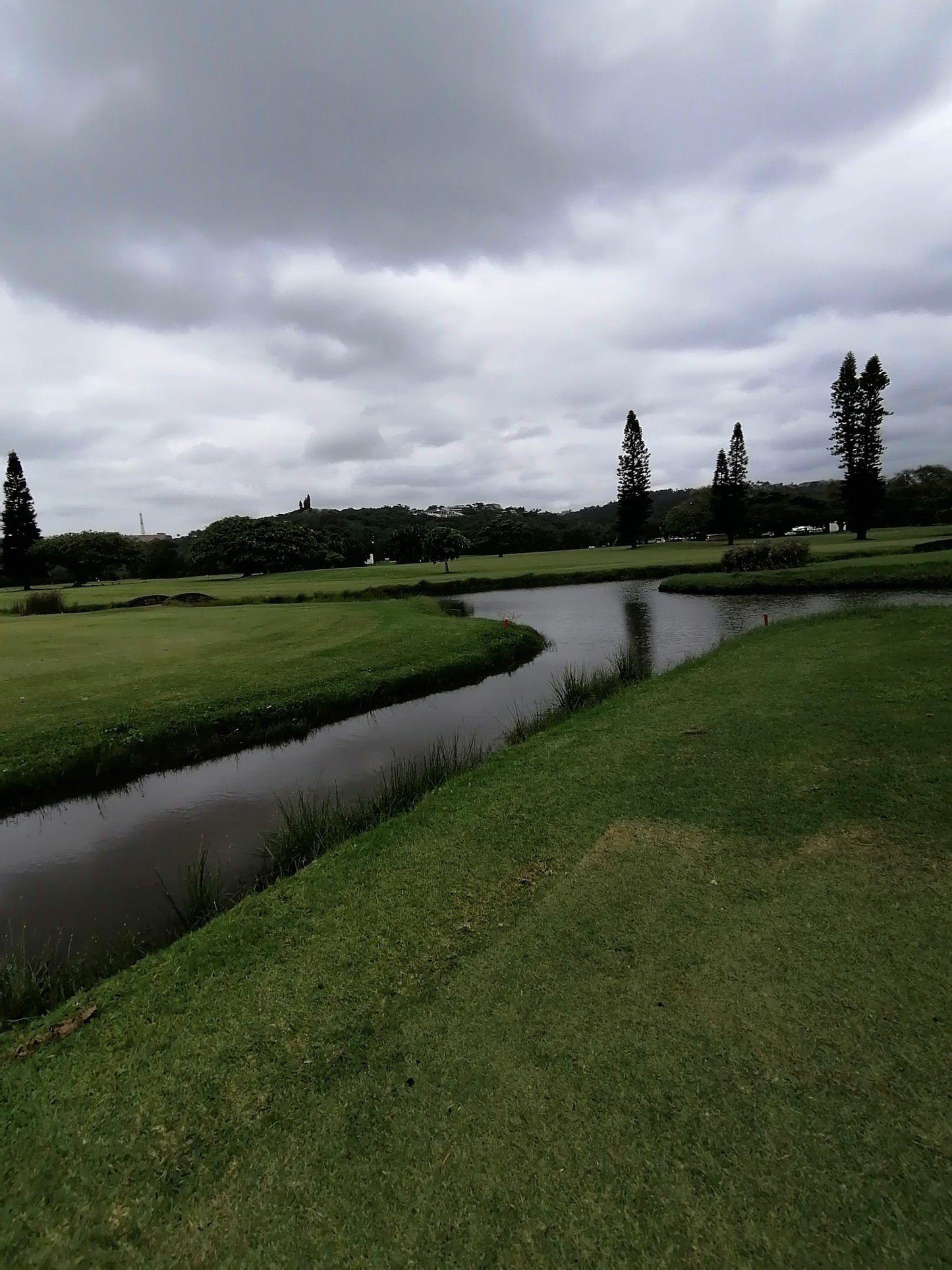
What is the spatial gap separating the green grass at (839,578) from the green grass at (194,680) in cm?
1358

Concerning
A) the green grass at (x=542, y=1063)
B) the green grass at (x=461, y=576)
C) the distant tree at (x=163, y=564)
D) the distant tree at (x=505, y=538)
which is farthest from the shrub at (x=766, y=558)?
the distant tree at (x=163, y=564)

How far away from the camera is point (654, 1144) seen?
7.40 ft

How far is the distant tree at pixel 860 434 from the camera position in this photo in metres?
42.9

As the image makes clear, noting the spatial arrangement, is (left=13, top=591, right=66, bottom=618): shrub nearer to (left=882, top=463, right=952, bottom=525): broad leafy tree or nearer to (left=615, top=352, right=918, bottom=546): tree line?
(left=615, top=352, right=918, bottom=546): tree line

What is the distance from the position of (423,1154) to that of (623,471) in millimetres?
65573

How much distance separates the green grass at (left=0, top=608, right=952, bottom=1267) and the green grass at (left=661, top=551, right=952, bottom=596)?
22.6 metres

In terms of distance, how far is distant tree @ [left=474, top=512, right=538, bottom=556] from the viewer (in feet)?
264

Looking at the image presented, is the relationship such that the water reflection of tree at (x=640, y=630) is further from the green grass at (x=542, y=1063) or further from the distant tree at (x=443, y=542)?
the distant tree at (x=443, y=542)

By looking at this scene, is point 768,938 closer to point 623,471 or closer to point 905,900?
point 905,900

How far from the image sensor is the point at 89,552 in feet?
157

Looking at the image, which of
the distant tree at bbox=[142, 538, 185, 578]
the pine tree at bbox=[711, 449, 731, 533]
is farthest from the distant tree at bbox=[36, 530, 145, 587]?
the pine tree at bbox=[711, 449, 731, 533]

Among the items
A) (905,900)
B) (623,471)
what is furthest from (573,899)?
(623,471)

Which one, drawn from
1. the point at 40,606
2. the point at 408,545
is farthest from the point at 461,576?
the point at 408,545

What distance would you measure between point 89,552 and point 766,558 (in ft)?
169
